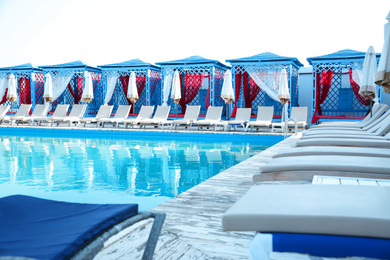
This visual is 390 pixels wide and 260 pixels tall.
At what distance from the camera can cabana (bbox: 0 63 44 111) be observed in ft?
48.6

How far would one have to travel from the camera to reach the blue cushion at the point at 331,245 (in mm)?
1116

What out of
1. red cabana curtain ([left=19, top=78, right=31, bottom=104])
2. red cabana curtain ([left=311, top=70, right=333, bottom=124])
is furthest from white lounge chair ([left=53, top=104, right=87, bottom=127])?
red cabana curtain ([left=311, top=70, right=333, bottom=124])

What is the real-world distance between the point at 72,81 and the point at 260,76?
26.1ft

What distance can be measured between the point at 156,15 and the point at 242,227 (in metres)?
21.2

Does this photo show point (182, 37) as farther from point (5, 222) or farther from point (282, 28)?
point (5, 222)

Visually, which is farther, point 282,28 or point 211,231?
point 282,28

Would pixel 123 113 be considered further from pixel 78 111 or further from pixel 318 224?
pixel 318 224

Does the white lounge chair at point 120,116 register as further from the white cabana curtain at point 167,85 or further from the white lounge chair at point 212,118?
the white lounge chair at point 212,118

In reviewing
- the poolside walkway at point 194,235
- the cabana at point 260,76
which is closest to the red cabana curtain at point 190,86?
the cabana at point 260,76

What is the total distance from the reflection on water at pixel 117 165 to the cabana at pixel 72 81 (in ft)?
17.4

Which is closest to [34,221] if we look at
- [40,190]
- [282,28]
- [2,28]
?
[40,190]

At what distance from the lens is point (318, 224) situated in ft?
3.70

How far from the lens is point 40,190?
4.39m

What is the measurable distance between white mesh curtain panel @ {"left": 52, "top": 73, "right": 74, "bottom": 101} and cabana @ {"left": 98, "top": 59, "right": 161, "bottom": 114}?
4.92ft
